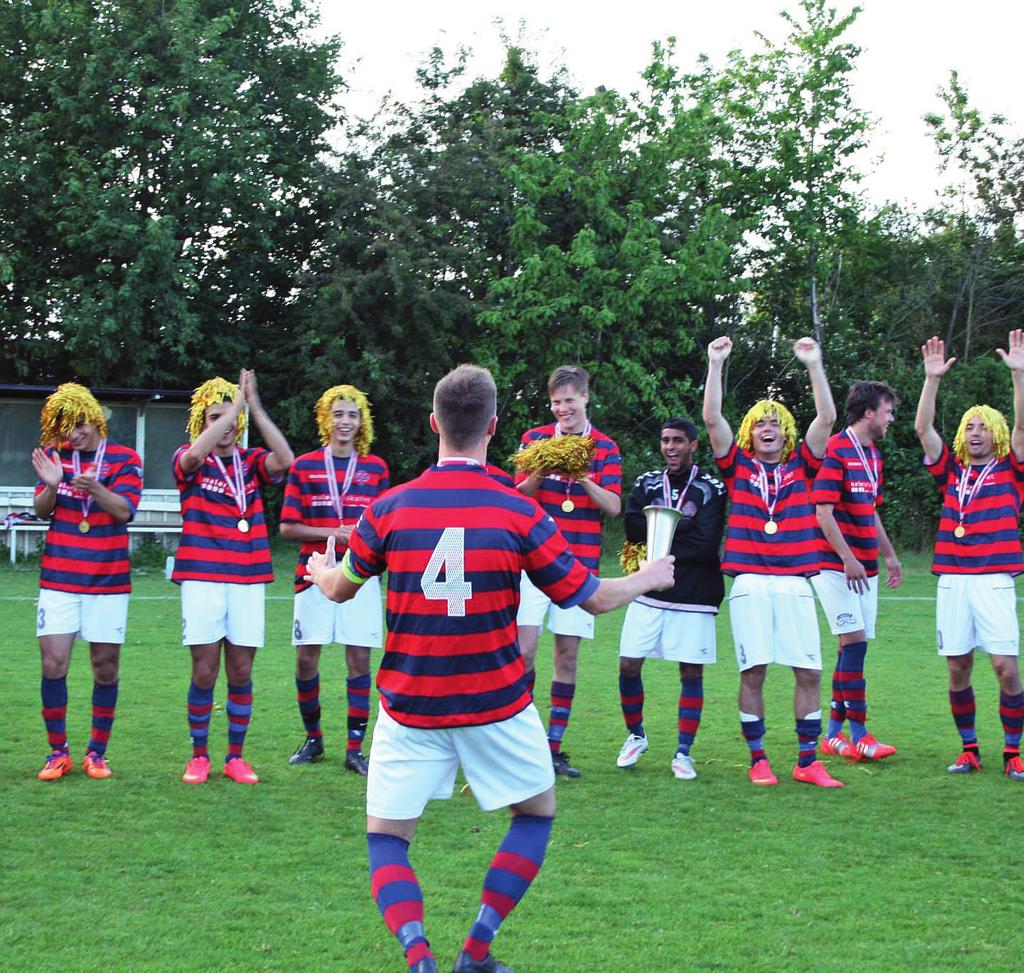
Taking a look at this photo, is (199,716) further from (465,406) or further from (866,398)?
(866,398)

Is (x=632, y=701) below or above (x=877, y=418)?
below

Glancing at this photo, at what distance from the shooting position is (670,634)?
305 inches

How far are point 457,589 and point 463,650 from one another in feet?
0.67

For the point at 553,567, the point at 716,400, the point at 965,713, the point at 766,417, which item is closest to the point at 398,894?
the point at 553,567

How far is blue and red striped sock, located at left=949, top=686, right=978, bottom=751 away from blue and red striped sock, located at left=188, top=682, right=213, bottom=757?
4.62 metres

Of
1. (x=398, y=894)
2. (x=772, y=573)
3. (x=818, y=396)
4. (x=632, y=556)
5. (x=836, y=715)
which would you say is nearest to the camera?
(x=398, y=894)

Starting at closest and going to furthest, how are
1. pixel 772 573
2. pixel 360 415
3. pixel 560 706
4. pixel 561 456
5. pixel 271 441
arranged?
pixel 561 456 → pixel 772 573 → pixel 271 441 → pixel 560 706 → pixel 360 415

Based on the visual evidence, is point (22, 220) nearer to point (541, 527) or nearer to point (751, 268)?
point (751, 268)

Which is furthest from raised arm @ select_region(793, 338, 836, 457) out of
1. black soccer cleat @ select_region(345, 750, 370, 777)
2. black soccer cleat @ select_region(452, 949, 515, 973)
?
black soccer cleat @ select_region(452, 949, 515, 973)

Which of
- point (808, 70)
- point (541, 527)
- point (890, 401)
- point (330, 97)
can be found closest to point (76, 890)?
point (541, 527)

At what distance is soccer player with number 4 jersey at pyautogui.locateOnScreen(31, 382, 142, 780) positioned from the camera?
734 cm

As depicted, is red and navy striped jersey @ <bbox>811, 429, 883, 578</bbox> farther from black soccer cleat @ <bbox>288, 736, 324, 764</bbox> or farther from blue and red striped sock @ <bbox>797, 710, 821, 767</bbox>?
black soccer cleat @ <bbox>288, 736, 324, 764</bbox>

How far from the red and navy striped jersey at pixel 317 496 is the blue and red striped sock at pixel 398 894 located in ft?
12.2

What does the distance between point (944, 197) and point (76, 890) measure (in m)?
30.6
